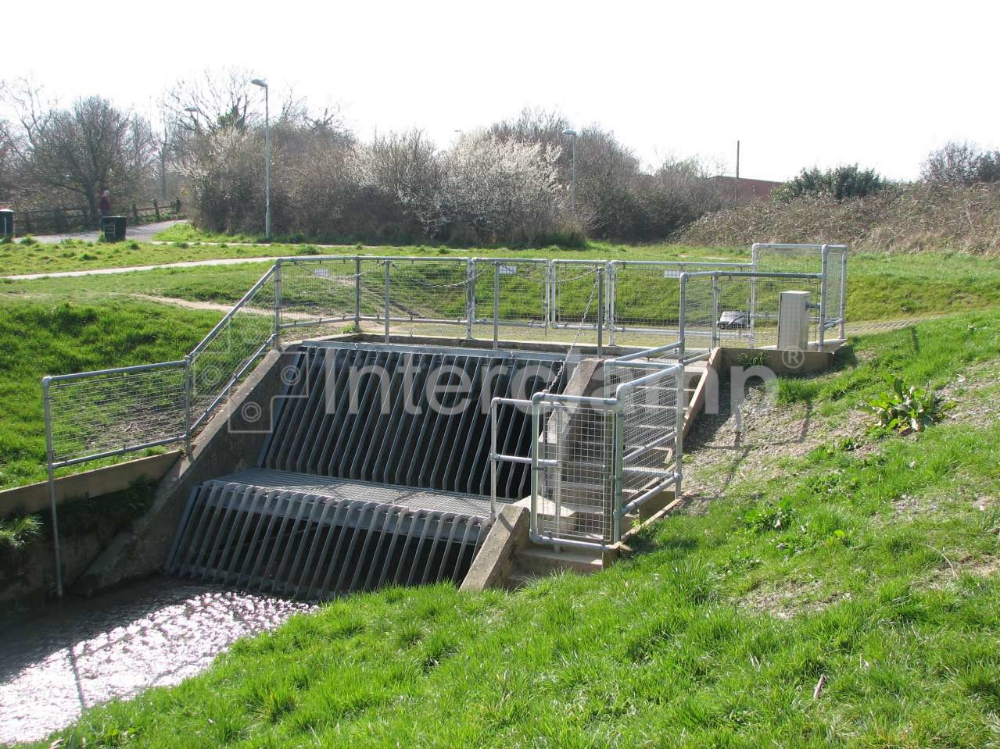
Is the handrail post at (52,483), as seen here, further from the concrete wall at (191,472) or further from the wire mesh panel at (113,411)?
the concrete wall at (191,472)

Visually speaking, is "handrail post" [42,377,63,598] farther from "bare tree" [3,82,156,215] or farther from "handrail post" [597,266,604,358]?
"bare tree" [3,82,156,215]

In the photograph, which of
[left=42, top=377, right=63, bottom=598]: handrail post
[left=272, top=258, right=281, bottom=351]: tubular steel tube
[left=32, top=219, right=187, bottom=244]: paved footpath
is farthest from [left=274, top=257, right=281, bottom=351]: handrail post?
[left=32, top=219, right=187, bottom=244]: paved footpath

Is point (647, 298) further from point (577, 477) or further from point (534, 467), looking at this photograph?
point (534, 467)

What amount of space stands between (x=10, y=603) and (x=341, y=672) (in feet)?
17.5

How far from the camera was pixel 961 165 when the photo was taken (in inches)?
1610

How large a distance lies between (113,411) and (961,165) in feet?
133

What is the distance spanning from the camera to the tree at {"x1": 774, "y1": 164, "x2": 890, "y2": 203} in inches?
1387

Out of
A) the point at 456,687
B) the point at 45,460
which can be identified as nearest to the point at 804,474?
the point at 456,687

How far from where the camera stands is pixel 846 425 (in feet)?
30.8

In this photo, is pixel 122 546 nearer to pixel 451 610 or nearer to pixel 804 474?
pixel 451 610

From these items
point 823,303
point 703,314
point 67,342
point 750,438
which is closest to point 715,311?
point 703,314

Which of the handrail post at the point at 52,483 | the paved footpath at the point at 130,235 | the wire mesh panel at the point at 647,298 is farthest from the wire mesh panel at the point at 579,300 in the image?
the paved footpath at the point at 130,235

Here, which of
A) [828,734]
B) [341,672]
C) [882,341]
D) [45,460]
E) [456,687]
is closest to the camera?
[828,734]

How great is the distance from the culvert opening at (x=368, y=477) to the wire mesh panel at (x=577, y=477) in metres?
1.66
